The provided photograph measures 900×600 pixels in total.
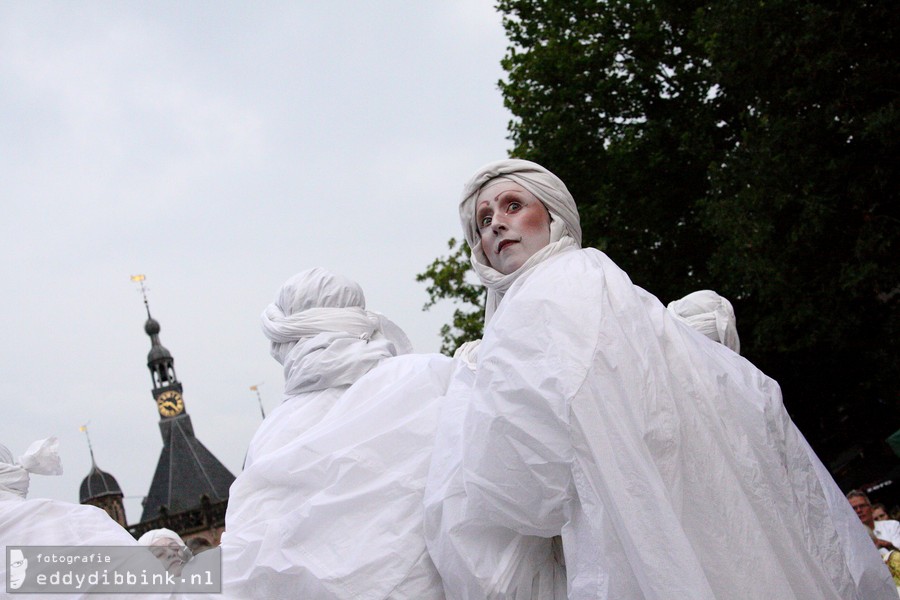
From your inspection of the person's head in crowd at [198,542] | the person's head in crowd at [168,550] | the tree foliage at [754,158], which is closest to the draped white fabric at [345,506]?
the person's head in crowd at [168,550]

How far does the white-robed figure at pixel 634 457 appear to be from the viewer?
2.82 meters

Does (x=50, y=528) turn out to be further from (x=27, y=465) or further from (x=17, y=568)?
(x=27, y=465)

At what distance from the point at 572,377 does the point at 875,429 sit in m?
20.1

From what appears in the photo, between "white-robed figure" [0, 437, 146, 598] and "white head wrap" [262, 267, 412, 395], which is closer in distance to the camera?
"white head wrap" [262, 267, 412, 395]

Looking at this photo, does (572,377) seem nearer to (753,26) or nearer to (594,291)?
(594,291)

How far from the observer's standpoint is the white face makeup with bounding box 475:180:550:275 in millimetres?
3691

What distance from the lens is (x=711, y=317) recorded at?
6.71 meters

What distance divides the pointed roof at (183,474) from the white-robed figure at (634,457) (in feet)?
270

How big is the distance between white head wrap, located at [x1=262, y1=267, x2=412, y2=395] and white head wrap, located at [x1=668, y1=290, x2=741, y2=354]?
7.60 feet

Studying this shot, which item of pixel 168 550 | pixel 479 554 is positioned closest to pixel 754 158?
pixel 168 550

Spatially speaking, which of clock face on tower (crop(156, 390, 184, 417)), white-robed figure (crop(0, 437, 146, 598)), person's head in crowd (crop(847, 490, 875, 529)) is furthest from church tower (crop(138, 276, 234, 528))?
white-robed figure (crop(0, 437, 146, 598))

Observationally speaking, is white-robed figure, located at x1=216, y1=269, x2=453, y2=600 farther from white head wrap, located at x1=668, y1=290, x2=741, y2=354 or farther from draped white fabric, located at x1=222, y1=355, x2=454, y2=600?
white head wrap, located at x1=668, y1=290, x2=741, y2=354

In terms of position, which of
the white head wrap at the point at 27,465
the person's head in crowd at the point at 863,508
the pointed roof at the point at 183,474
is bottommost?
the person's head in crowd at the point at 863,508

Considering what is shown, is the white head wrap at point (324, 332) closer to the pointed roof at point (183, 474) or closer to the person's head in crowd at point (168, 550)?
the person's head in crowd at point (168, 550)
